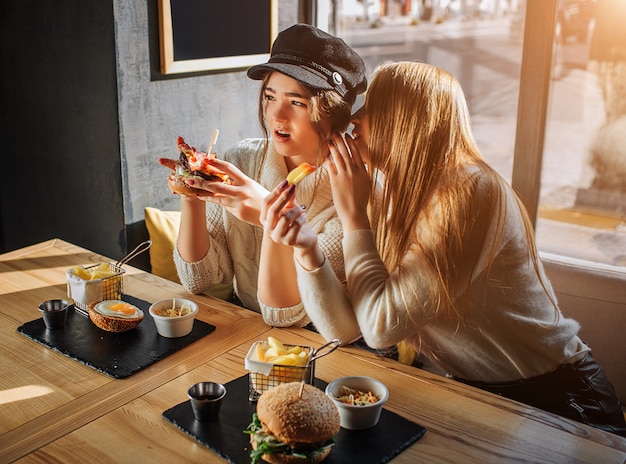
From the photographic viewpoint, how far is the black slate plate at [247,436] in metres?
1.24

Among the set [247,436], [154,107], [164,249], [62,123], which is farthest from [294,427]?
[62,123]

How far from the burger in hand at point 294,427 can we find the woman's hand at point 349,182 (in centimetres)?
57

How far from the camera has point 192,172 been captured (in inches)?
72.1

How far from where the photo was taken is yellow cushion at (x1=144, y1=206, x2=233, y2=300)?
269cm

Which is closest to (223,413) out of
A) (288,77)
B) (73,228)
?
(288,77)

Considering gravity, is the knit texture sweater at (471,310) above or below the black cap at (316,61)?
below

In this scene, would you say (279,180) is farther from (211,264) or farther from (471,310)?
(471,310)

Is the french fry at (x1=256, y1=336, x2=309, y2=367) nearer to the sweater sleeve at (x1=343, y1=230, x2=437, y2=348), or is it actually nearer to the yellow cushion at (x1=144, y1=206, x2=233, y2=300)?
the sweater sleeve at (x1=343, y1=230, x2=437, y2=348)

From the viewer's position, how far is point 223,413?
4.49 feet

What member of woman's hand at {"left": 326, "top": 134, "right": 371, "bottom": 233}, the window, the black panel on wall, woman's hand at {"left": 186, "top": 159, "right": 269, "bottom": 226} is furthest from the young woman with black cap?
the window

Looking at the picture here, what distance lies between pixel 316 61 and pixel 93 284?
0.88 meters

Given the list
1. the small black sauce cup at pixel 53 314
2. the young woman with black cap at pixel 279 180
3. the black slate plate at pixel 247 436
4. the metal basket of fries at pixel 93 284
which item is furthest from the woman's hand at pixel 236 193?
the black slate plate at pixel 247 436

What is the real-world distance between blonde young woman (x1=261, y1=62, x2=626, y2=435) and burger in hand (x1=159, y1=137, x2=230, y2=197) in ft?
1.03

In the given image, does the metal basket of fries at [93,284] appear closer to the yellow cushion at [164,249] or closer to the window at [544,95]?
the yellow cushion at [164,249]
